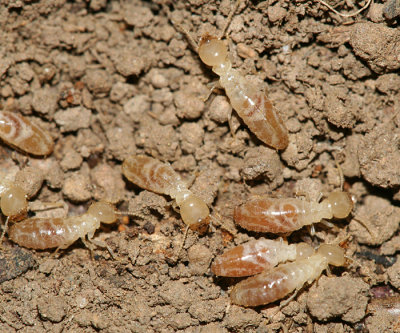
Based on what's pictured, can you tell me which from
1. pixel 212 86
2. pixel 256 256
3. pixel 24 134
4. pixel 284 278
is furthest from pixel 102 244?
pixel 212 86

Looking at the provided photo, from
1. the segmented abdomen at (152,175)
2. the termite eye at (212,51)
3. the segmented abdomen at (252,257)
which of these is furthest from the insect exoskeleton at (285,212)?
the termite eye at (212,51)

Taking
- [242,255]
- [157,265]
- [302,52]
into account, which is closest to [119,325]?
[157,265]

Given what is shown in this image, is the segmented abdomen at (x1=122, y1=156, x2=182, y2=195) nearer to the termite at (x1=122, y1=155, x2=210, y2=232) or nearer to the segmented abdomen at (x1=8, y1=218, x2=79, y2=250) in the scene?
the termite at (x1=122, y1=155, x2=210, y2=232)

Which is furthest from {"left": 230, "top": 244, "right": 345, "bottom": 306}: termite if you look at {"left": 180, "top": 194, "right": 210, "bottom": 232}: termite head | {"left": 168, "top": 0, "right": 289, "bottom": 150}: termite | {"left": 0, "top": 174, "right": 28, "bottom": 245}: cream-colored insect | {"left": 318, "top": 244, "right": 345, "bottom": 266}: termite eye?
{"left": 0, "top": 174, "right": 28, "bottom": 245}: cream-colored insect

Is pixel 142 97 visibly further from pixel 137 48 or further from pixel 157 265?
pixel 157 265

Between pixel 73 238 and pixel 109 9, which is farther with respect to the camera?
pixel 109 9
